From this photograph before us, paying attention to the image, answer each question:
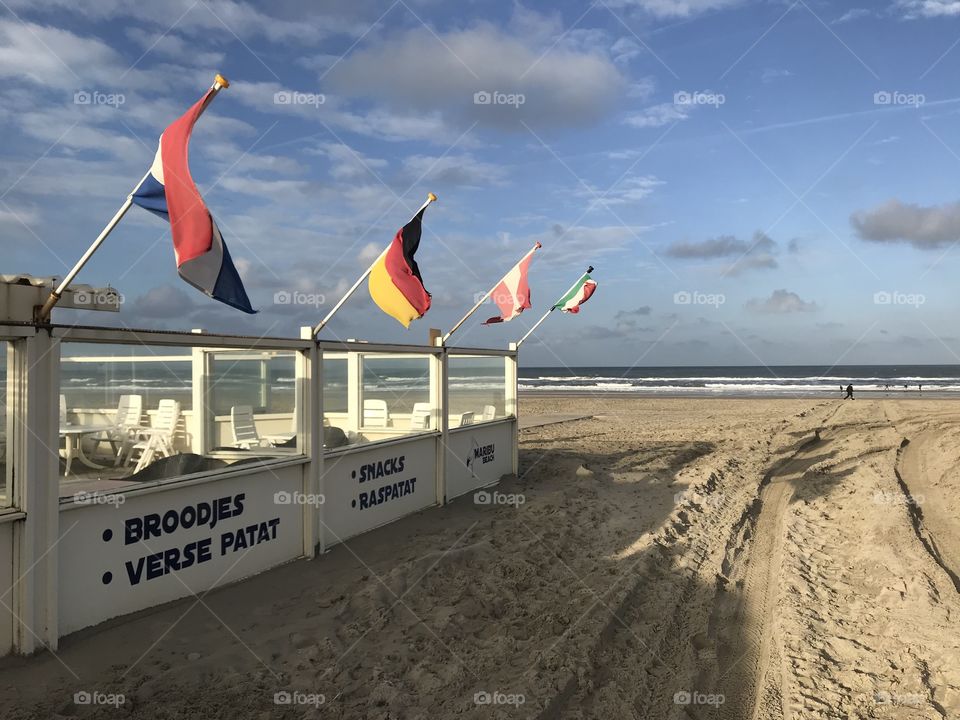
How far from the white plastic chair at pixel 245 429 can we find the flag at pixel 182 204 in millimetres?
2771

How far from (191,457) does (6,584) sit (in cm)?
183

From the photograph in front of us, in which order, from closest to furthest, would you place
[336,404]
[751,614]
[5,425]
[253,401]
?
[5,425]
[751,614]
[253,401]
[336,404]

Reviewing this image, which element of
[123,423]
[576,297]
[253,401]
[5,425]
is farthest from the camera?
[576,297]

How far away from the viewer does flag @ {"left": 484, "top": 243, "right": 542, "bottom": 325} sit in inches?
431

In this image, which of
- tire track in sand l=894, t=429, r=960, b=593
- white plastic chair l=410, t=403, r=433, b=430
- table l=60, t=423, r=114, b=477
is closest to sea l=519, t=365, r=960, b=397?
tire track in sand l=894, t=429, r=960, b=593

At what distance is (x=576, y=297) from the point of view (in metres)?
13.2

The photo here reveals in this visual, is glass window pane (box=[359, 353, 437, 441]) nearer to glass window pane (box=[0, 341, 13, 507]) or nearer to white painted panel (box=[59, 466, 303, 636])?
white painted panel (box=[59, 466, 303, 636])

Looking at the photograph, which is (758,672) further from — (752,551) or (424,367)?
(424,367)

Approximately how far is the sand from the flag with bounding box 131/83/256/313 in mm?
2489

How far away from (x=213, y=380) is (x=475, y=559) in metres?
3.42

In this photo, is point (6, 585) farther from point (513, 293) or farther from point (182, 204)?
point (513, 293)

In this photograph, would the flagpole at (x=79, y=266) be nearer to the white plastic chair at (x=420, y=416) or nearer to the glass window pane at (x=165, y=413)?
the glass window pane at (x=165, y=413)

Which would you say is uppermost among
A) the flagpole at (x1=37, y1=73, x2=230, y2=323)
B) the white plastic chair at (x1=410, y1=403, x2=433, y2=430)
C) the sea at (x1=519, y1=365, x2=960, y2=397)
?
the flagpole at (x1=37, y1=73, x2=230, y2=323)

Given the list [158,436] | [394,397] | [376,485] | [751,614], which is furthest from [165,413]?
[751,614]
